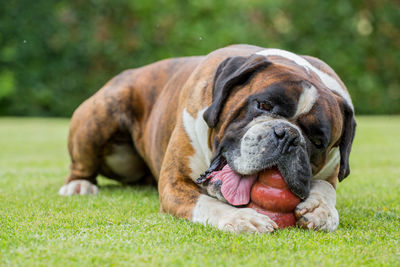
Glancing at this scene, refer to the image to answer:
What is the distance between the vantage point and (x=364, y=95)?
1800 cm

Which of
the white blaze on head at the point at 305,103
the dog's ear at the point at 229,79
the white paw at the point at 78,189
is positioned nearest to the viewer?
the white blaze on head at the point at 305,103

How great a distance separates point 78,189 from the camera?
447 centimetres

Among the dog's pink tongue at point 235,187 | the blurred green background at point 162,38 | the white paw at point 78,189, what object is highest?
the dog's pink tongue at point 235,187

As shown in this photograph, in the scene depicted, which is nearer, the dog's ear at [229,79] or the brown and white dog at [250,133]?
the brown and white dog at [250,133]

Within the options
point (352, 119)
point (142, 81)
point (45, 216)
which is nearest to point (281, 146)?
point (352, 119)

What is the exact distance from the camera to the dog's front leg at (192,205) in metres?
2.68

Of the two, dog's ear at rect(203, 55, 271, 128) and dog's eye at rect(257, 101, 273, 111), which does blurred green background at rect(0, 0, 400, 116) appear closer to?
dog's ear at rect(203, 55, 271, 128)

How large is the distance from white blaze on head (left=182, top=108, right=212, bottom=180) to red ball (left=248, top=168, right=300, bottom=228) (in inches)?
23.5

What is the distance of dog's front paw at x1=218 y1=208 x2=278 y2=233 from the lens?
2648mm

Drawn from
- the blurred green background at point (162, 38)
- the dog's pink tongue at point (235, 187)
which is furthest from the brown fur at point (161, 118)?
the blurred green background at point (162, 38)

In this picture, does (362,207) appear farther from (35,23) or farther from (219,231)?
(35,23)

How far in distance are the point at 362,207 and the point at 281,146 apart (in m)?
1.19

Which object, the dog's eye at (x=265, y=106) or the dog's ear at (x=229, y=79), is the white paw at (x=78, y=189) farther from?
the dog's eye at (x=265, y=106)

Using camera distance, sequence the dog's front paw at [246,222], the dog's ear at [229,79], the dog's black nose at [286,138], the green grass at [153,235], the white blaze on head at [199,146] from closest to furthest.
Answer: the green grass at [153,235], the dog's front paw at [246,222], the dog's black nose at [286,138], the dog's ear at [229,79], the white blaze on head at [199,146]
